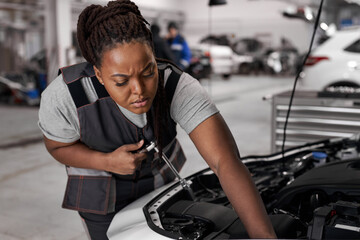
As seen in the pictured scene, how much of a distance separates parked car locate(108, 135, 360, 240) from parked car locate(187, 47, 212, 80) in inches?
364

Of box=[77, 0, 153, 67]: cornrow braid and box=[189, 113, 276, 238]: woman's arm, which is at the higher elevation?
box=[77, 0, 153, 67]: cornrow braid

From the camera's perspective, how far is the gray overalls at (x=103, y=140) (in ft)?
4.13

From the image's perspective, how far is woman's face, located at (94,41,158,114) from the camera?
1057 millimetres

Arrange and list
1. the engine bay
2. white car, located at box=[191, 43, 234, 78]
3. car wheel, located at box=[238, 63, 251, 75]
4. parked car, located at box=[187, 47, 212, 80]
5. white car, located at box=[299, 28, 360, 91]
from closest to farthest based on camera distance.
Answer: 1. the engine bay
2. white car, located at box=[299, 28, 360, 91]
3. parked car, located at box=[187, 47, 212, 80]
4. white car, located at box=[191, 43, 234, 78]
5. car wheel, located at box=[238, 63, 251, 75]

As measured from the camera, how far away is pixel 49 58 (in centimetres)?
782

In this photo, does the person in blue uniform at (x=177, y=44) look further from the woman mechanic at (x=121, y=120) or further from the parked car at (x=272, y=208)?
the woman mechanic at (x=121, y=120)

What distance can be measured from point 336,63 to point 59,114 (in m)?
4.62

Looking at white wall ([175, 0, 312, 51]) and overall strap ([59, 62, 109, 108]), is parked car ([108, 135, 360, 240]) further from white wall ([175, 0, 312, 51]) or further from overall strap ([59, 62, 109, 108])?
white wall ([175, 0, 312, 51])

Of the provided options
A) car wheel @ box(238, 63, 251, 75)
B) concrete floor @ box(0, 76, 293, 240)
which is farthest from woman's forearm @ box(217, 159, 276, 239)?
car wheel @ box(238, 63, 251, 75)

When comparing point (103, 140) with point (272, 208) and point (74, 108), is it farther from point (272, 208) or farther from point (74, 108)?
point (272, 208)

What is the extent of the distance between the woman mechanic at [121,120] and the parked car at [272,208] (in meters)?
0.10

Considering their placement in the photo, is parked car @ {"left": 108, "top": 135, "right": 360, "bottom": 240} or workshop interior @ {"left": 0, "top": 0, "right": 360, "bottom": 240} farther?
workshop interior @ {"left": 0, "top": 0, "right": 360, "bottom": 240}

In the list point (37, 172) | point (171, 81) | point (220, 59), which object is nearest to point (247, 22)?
point (220, 59)

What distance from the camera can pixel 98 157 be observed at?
1.22 meters
